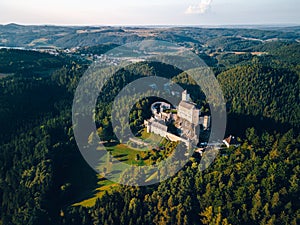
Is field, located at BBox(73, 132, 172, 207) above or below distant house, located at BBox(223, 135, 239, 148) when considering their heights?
below

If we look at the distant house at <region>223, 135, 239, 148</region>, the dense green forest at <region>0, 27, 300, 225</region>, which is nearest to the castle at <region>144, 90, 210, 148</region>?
the distant house at <region>223, 135, 239, 148</region>

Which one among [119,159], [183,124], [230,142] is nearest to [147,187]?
[119,159]

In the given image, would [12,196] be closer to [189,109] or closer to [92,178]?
[92,178]

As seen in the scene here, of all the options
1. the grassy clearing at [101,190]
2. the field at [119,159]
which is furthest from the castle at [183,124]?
the grassy clearing at [101,190]

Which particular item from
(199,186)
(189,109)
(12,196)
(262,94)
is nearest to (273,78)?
(262,94)

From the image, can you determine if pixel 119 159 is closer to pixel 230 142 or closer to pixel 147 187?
pixel 147 187

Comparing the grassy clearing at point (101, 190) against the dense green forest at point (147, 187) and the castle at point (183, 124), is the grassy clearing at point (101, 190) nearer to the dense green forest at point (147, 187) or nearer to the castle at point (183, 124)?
the dense green forest at point (147, 187)

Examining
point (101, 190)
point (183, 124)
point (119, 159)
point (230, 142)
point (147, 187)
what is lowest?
point (101, 190)

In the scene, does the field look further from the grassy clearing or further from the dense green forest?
the dense green forest
